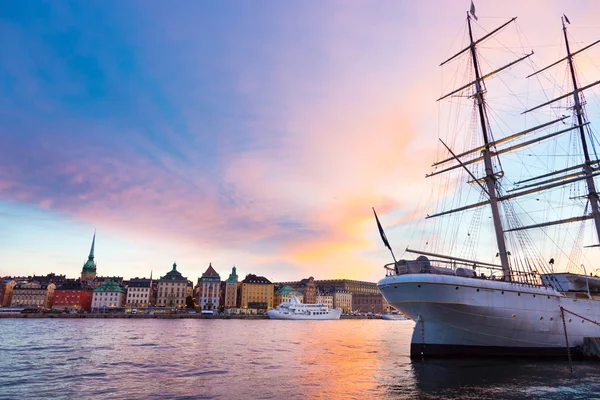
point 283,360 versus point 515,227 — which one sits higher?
point 515,227

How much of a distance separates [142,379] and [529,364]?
85.4 ft

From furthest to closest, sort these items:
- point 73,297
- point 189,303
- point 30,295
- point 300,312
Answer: point 30,295 < point 189,303 < point 73,297 < point 300,312

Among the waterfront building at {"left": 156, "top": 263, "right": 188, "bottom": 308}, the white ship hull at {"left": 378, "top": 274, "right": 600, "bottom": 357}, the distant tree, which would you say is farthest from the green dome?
the white ship hull at {"left": 378, "top": 274, "right": 600, "bottom": 357}

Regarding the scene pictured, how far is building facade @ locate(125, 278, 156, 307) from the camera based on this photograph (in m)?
169

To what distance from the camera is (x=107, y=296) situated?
535 ft

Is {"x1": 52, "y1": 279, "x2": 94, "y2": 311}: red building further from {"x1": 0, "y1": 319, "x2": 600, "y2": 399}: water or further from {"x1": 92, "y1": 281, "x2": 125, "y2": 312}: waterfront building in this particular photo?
{"x1": 0, "y1": 319, "x2": 600, "y2": 399}: water


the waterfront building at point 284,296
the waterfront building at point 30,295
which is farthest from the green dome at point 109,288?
the waterfront building at point 284,296

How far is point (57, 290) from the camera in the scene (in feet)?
543

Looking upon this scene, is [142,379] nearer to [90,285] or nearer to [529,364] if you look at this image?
[529,364]

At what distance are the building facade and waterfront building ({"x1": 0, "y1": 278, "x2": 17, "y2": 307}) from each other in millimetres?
59184

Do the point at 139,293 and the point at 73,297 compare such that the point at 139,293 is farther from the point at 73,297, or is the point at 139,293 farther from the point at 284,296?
the point at 284,296

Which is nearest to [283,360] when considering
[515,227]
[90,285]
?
[515,227]

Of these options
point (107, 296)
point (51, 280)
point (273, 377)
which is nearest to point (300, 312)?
point (107, 296)

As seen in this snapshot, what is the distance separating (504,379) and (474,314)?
5904mm
